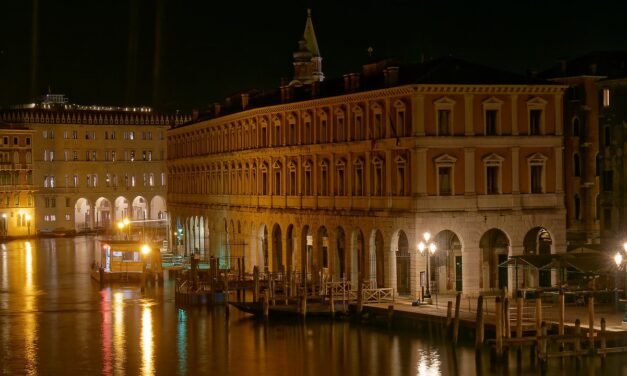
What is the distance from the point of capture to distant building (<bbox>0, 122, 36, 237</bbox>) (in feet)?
329

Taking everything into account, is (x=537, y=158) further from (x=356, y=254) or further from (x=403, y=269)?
(x=356, y=254)

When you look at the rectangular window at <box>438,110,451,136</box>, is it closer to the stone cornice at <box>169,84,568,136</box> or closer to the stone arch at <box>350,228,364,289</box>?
the stone cornice at <box>169,84,568,136</box>

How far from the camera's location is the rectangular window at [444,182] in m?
42.5

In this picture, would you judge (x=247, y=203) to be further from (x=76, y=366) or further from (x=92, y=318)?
(x=76, y=366)

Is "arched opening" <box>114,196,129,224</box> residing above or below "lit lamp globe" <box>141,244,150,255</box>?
above

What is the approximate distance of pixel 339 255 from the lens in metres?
48.4

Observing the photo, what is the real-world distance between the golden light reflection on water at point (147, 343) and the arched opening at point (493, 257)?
1151 centimetres

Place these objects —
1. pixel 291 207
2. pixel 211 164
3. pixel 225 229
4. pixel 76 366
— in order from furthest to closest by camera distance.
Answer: pixel 211 164 < pixel 225 229 < pixel 291 207 < pixel 76 366

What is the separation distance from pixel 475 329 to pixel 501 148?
9.60 meters

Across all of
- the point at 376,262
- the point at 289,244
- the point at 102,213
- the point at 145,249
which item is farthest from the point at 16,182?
the point at 376,262

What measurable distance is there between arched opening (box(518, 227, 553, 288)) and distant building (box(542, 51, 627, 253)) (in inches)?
152

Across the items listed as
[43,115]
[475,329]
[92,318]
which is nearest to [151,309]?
[92,318]

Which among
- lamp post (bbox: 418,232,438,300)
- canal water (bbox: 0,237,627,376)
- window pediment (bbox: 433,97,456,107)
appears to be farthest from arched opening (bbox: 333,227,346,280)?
window pediment (bbox: 433,97,456,107)

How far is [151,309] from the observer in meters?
47.8
